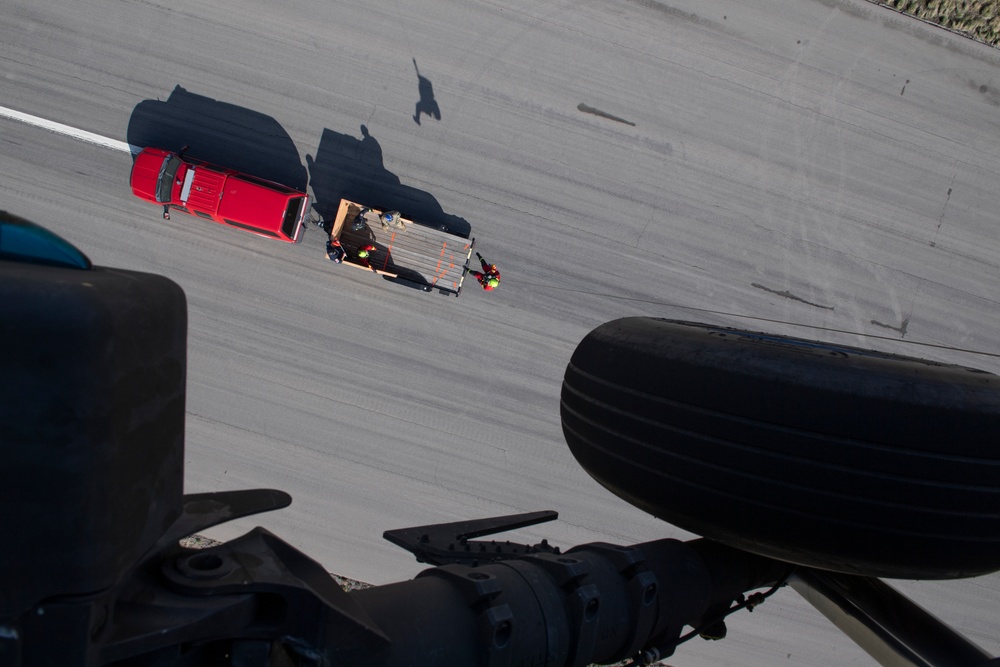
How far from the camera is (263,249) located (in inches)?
255

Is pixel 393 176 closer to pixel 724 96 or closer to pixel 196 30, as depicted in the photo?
pixel 196 30

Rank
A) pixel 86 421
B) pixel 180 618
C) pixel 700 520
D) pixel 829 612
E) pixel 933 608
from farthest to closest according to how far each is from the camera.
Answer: pixel 933 608
pixel 829 612
pixel 700 520
pixel 180 618
pixel 86 421

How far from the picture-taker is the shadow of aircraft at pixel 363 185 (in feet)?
21.0

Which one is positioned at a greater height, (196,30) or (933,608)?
(196,30)

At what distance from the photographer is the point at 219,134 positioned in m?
6.44

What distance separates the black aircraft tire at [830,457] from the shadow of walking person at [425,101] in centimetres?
464

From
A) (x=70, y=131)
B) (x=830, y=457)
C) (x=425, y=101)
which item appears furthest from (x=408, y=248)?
(x=830, y=457)

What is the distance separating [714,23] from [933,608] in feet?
25.2

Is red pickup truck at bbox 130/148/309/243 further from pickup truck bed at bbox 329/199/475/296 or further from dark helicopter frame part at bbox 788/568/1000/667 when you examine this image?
dark helicopter frame part at bbox 788/568/1000/667

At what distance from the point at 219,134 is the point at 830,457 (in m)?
6.67

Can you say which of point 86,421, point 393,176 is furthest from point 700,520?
point 393,176

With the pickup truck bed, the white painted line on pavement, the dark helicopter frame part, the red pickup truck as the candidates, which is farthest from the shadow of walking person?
the dark helicopter frame part

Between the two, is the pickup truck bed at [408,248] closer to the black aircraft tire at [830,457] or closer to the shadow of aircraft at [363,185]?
the shadow of aircraft at [363,185]

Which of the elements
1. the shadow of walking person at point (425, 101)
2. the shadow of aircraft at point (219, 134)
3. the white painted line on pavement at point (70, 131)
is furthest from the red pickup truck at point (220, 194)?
the shadow of walking person at point (425, 101)
